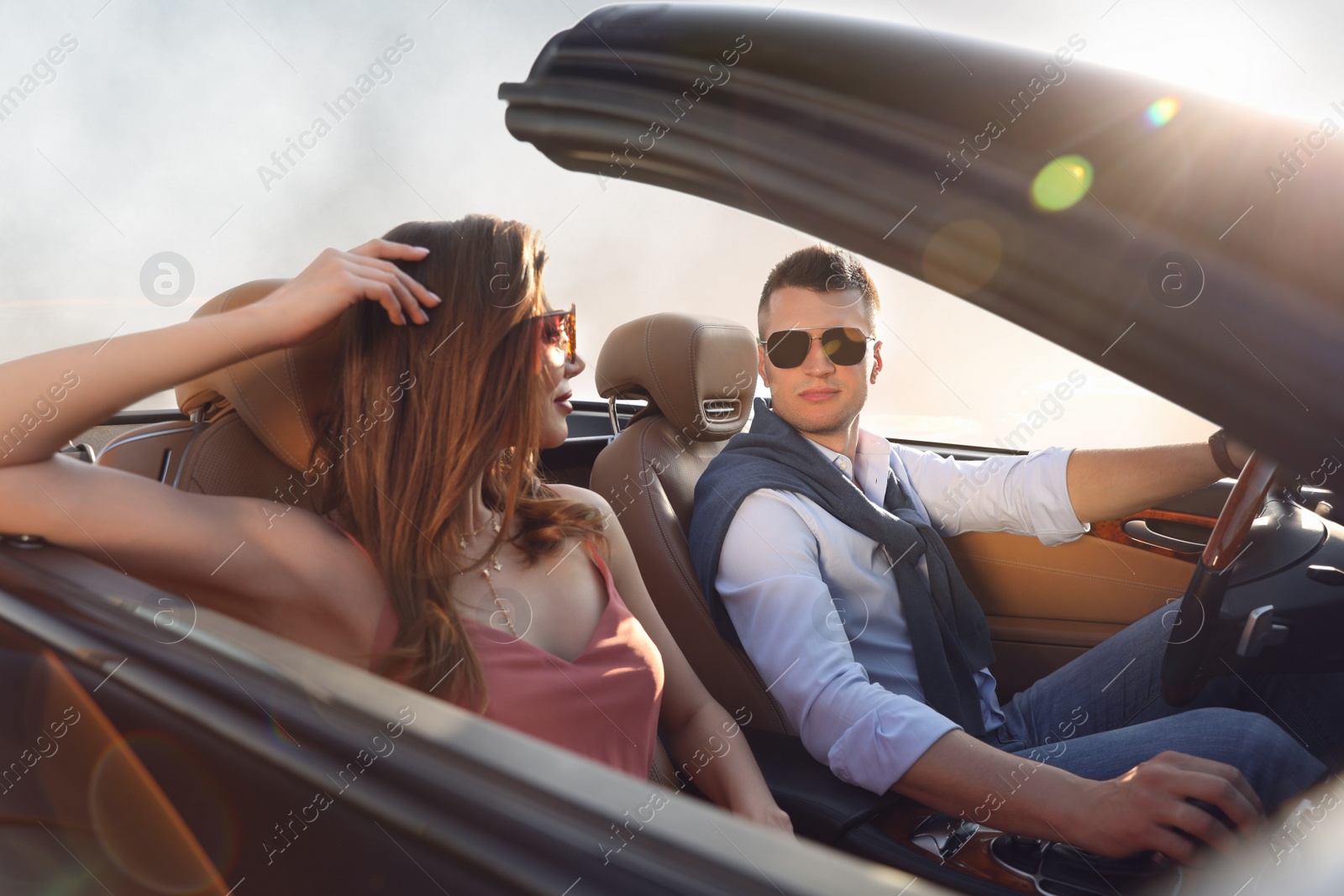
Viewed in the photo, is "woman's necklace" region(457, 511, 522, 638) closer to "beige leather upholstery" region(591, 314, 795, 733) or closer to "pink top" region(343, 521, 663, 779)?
"pink top" region(343, 521, 663, 779)

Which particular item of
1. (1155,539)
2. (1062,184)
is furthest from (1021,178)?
(1155,539)

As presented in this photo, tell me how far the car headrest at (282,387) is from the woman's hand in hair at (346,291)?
0.16 meters

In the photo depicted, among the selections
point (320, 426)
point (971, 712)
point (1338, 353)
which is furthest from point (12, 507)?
point (971, 712)

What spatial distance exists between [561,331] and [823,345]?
2.64ft

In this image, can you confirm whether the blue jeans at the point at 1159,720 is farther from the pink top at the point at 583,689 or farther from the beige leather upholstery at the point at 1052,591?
the pink top at the point at 583,689

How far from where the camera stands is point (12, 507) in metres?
1.18

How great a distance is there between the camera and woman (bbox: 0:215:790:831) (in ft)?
3.98

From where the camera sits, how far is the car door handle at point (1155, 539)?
243 cm

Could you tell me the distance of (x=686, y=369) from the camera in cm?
238

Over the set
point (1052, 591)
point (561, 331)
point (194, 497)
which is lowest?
point (1052, 591)

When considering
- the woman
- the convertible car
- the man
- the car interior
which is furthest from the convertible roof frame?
the man

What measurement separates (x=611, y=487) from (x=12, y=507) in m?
1.31

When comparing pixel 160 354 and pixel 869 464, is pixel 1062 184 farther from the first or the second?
pixel 869 464

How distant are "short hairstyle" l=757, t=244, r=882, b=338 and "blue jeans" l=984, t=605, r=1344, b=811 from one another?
979 millimetres
